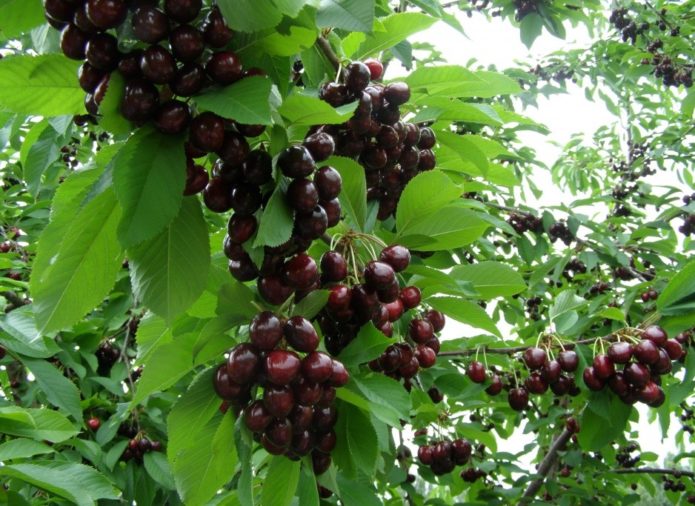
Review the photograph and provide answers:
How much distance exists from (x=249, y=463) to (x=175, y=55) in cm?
69

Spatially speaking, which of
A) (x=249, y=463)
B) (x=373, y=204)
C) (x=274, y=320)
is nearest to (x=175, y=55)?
(x=274, y=320)

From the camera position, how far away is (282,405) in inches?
40.7

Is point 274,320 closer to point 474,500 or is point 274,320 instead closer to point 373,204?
point 373,204

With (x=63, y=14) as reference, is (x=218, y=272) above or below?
below

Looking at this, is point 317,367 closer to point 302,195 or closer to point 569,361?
point 302,195

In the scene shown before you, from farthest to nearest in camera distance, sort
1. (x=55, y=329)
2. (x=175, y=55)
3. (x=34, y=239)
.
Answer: (x=34, y=239)
(x=55, y=329)
(x=175, y=55)

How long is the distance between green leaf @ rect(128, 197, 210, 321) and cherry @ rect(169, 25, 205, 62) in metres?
0.28

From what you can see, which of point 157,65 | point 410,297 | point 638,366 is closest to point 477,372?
point 638,366

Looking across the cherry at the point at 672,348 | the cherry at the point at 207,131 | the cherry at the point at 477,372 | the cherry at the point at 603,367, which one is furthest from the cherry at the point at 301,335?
the cherry at the point at 477,372

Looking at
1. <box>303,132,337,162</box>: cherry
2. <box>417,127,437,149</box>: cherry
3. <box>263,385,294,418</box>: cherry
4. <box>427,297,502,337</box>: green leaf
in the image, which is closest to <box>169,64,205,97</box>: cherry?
<box>303,132,337,162</box>: cherry

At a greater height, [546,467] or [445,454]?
[445,454]

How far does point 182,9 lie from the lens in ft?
2.84

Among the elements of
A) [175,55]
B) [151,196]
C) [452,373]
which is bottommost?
[452,373]

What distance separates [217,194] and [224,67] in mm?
217
